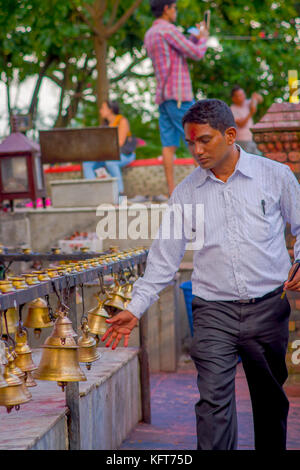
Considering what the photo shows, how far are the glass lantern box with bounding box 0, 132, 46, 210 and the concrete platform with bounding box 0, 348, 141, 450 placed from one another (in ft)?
14.0

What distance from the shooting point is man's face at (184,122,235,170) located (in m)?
3.69

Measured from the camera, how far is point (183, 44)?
8.84 metres

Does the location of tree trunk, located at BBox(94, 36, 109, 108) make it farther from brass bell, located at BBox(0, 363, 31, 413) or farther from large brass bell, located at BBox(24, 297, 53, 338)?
brass bell, located at BBox(0, 363, 31, 413)

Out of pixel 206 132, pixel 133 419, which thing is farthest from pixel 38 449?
pixel 133 419

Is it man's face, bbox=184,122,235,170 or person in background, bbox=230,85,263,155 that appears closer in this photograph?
man's face, bbox=184,122,235,170

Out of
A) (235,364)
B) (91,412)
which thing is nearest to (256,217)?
(235,364)

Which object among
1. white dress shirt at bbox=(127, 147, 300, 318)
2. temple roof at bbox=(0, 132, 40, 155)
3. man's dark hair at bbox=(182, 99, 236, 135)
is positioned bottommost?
white dress shirt at bbox=(127, 147, 300, 318)

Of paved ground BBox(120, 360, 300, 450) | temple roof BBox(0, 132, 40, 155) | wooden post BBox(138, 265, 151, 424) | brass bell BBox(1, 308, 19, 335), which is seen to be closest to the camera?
brass bell BBox(1, 308, 19, 335)

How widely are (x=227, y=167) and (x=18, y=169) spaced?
19.9 feet

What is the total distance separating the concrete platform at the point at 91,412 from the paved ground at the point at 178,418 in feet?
0.48

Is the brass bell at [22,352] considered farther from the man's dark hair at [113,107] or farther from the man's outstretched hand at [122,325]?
the man's dark hair at [113,107]

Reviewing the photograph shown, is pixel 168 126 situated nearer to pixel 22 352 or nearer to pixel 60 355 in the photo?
pixel 60 355

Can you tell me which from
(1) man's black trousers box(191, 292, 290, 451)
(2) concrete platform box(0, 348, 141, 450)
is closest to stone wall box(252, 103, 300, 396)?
(2) concrete platform box(0, 348, 141, 450)
